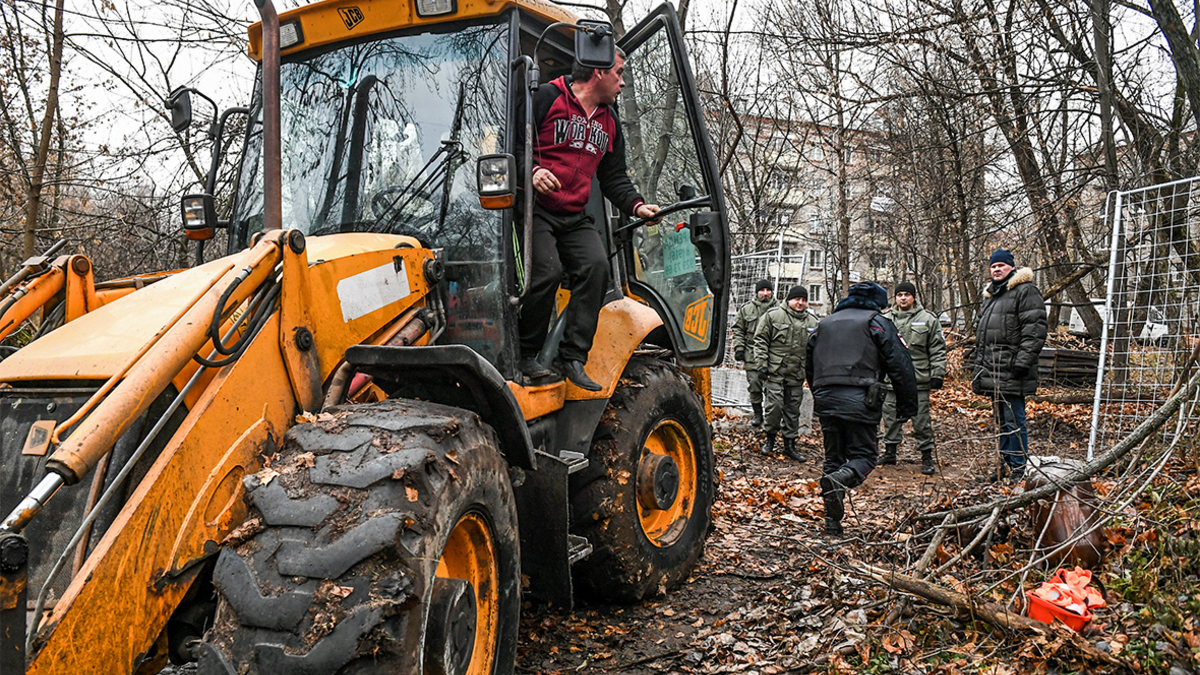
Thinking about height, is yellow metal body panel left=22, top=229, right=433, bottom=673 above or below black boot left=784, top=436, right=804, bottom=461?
above

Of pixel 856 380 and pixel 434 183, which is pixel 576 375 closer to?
pixel 434 183

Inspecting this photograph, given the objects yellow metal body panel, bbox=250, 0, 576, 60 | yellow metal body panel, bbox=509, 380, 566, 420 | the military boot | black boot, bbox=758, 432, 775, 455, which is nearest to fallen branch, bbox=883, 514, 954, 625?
the military boot

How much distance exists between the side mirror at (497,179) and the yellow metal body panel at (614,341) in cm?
123

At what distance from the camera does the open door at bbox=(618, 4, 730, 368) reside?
4906mm

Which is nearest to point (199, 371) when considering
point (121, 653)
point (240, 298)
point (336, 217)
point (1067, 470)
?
point (240, 298)

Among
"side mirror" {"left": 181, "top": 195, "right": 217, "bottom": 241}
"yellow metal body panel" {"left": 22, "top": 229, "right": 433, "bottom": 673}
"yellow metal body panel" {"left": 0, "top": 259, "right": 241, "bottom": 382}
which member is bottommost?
"yellow metal body panel" {"left": 22, "top": 229, "right": 433, "bottom": 673}

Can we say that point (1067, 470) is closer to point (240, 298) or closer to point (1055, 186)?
point (240, 298)

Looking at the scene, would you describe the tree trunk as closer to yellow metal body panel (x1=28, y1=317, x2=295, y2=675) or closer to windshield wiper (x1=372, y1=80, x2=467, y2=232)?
windshield wiper (x1=372, y1=80, x2=467, y2=232)

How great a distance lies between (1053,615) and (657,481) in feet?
6.53

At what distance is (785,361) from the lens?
34.8 feet

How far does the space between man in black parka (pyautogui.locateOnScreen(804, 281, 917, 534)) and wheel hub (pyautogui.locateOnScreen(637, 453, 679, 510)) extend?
6.12ft

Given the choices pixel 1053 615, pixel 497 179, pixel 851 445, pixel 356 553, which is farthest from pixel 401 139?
pixel 851 445

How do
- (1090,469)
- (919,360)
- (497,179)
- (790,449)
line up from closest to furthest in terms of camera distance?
(497,179) < (1090,469) < (919,360) < (790,449)

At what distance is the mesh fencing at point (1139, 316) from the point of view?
7238 mm
